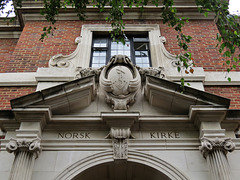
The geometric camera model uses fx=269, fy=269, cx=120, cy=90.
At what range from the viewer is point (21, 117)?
18.0 feet

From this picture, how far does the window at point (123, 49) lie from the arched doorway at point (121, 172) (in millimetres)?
3277

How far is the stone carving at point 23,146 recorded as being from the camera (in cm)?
495

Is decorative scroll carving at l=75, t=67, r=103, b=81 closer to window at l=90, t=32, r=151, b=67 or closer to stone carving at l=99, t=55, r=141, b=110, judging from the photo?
stone carving at l=99, t=55, r=141, b=110

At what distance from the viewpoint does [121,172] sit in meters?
5.52

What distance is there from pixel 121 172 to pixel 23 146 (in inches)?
78.8

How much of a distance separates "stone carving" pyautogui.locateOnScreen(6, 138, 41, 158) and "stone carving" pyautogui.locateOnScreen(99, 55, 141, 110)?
1.80 m

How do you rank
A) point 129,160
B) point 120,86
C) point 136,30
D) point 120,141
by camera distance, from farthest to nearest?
point 136,30, point 120,86, point 120,141, point 129,160

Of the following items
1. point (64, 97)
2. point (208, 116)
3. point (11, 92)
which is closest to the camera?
point (208, 116)

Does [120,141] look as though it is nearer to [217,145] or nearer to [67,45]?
[217,145]

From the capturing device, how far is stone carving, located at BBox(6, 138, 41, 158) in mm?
4949

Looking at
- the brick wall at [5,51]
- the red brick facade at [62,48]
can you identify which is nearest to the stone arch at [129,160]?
the red brick facade at [62,48]

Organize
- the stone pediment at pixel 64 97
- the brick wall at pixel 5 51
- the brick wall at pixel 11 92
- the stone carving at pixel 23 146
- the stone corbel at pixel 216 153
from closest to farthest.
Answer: the stone corbel at pixel 216 153 → the stone carving at pixel 23 146 → the stone pediment at pixel 64 97 → the brick wall at pixel 11 92 → the brick wall at pixel 5 51

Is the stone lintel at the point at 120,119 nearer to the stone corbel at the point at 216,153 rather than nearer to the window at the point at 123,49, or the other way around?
the stone corbel at the point at 216,153

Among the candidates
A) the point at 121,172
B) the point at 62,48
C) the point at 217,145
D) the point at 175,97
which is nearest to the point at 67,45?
the point at 62,48
